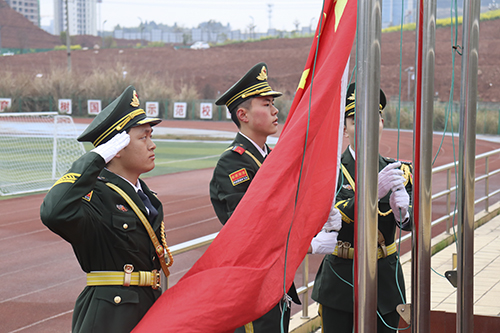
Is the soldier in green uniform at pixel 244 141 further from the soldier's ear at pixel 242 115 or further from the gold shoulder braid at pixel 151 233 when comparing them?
the gold shoulder braid at pixel 151 233

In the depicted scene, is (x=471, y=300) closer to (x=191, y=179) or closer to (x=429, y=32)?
(x=429, y=32)

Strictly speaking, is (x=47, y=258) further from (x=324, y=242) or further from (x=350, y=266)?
(x=324, y=242)

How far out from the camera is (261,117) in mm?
3113

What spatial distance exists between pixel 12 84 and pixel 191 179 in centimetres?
2816

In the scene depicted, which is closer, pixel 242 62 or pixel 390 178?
pixel 390 178

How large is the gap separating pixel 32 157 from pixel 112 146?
16951mm

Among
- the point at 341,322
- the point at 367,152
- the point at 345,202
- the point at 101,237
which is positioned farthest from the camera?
the point at 341,322

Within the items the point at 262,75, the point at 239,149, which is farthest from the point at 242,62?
the point at 239,149

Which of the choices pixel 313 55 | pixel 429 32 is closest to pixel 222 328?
pixel 313 55

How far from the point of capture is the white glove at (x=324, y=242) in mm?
2648

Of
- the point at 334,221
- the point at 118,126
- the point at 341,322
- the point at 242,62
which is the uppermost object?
the point at 242,62

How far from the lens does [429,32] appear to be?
1.70 m

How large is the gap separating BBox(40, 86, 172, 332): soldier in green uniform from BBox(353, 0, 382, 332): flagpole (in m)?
1.01

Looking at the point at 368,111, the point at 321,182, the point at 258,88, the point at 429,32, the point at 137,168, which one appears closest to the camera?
the point at 368,111
